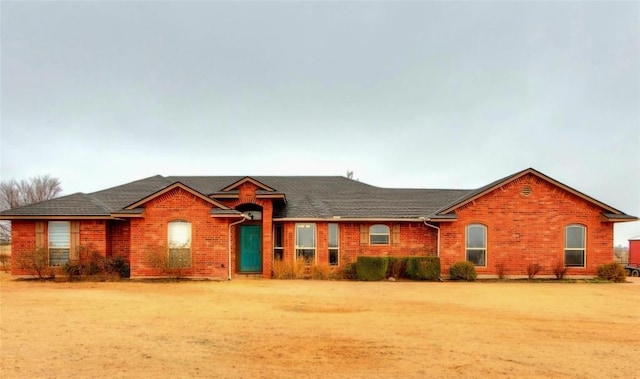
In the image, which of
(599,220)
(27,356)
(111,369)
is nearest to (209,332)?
(111,369)

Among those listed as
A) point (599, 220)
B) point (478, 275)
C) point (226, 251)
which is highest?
point (599, 220)

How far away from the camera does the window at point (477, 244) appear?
20234mm

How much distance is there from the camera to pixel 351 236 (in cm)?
2139

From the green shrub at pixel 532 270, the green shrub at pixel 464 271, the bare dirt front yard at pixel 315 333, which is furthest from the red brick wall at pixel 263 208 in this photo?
the green shrub at pixel 532 270

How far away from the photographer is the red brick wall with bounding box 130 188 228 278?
62.6ft

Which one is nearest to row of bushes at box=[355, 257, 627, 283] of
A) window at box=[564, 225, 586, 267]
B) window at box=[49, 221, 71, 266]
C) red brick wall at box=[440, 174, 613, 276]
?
red brick wall at box=[440, 174, 613, 276]

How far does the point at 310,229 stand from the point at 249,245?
3.28 meters

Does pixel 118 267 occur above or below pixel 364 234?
below

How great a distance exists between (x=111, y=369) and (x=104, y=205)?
1612 cm

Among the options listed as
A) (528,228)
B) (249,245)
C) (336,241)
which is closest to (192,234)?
(249,245)

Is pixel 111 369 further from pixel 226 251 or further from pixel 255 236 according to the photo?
pixel 255 236

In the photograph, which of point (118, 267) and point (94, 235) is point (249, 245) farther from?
point (94, 235)

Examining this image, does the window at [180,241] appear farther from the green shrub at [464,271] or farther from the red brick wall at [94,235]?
the green shrub at [464,271]

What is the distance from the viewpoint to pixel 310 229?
21.4 metres
